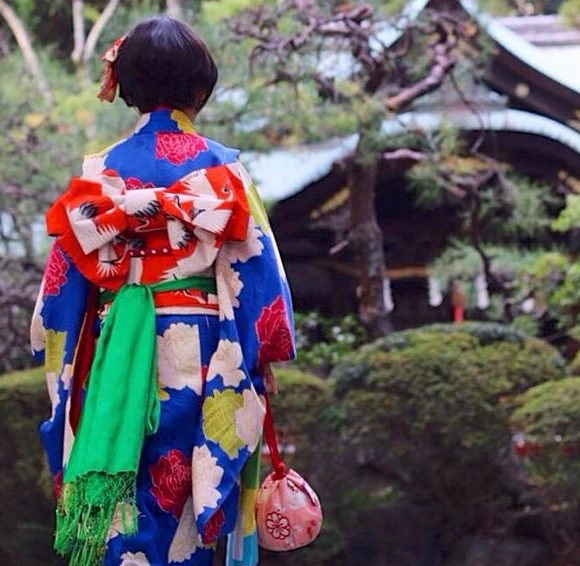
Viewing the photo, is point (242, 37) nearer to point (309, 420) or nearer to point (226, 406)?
point (309, 420)

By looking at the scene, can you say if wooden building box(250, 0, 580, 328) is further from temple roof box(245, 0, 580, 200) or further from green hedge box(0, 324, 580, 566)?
green hedge box(0, 324, 580, 566)

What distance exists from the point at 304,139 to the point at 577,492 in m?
2.91

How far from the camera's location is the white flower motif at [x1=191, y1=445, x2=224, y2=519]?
2395 millimetres

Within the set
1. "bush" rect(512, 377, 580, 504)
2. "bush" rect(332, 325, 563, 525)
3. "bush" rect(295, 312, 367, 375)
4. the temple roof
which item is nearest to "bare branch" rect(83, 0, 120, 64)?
the temple roof

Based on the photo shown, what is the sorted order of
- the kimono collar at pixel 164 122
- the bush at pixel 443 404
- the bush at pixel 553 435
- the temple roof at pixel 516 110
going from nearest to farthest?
1. the kimono collar at pixel 164 122
2. the bush at pixel 553 435
3. the bush at pixel 443 404
4. the temple roof at pixel 516 110

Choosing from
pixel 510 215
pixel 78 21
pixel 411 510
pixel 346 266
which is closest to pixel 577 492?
pixel 411 510

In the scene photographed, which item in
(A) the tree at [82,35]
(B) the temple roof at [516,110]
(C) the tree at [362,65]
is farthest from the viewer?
(A) the tree at [82,35]

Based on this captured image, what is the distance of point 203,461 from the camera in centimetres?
242

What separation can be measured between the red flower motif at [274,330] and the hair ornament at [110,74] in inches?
26.0

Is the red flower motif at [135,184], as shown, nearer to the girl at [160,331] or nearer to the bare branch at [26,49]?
the girl at [160,331]

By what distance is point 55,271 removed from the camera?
2.57 meters

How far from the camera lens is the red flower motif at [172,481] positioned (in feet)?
8.05

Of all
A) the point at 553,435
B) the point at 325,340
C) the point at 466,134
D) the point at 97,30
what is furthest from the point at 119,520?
the point at 97,30

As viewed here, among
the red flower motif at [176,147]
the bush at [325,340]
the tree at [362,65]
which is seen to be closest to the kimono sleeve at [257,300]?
the red flower motif at [176,147]
